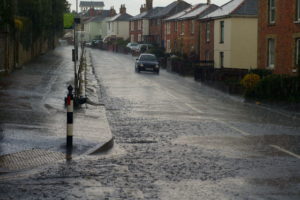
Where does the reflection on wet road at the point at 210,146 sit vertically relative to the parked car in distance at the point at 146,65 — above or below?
below

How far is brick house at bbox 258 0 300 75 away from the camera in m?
33.1

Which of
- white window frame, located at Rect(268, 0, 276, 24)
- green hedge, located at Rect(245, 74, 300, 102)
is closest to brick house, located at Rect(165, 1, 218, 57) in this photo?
white window frame, located at Rect(268, 0, 276, 24)

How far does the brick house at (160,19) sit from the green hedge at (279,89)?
6802 centimetres

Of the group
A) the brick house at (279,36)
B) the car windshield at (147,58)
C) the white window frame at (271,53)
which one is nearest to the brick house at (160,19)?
the car windshield at (147,58)

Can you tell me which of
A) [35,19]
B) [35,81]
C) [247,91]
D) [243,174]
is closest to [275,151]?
[243,174]

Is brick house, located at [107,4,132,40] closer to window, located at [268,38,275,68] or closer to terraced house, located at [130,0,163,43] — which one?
terraced house, located at [130,0,163,43]

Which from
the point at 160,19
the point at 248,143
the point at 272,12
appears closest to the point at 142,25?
the point at 160,19

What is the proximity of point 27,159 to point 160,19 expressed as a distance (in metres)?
90.2

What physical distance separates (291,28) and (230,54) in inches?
630

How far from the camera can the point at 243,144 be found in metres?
13.7

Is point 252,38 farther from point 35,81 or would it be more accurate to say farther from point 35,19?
point 35,81

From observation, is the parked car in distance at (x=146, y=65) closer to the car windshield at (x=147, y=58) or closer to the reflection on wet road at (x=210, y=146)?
the car windshield at (x=147, y=58)

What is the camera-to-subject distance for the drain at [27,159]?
1043cm

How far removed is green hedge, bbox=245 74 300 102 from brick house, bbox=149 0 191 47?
68021 mm
